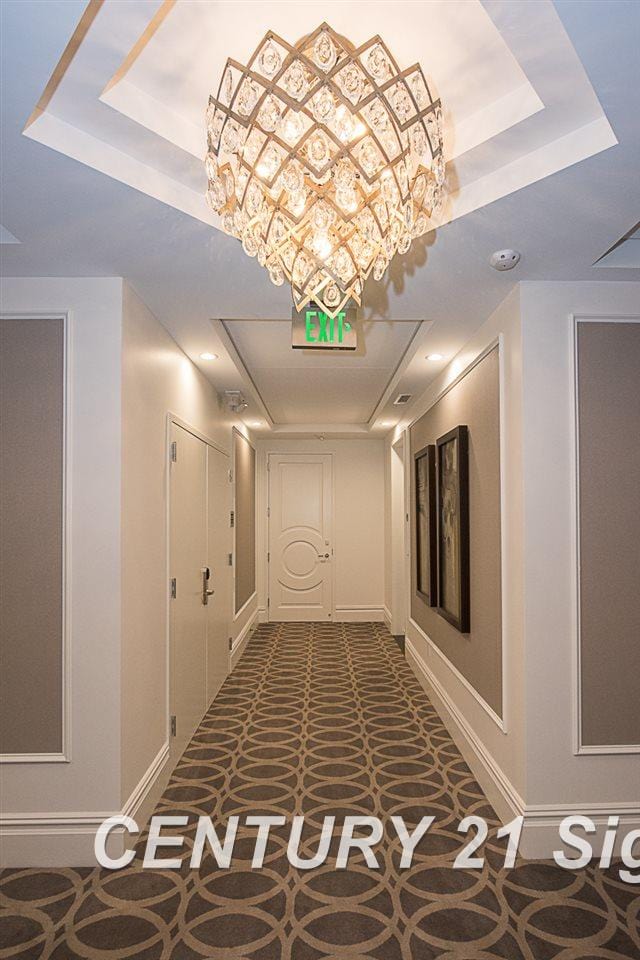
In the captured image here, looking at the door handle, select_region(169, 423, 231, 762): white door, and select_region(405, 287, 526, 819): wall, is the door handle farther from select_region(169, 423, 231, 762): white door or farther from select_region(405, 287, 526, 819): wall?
select_region(405, 287, 526, 819): wall

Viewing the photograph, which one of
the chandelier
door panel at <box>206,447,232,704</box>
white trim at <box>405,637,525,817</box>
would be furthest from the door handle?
the chandelier

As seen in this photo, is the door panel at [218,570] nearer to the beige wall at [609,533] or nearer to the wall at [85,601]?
the wall at [85,601]

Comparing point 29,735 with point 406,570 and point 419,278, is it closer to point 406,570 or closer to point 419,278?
point 419,278

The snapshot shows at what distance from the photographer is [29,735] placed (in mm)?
2742

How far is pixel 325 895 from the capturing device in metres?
2.52

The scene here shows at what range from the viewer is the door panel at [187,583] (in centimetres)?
369

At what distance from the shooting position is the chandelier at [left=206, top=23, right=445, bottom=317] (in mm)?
1418

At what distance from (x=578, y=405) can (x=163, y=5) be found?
7.24 ft

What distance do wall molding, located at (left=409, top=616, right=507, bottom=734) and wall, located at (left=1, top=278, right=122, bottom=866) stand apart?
183 centimetres

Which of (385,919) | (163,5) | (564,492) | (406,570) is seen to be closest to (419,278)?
(564,492)

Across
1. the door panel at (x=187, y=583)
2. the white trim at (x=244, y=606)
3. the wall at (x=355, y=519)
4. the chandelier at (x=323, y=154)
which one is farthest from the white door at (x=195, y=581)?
the wall at (x=355, y=519)

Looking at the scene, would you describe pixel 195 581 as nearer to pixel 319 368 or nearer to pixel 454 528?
pixel 454 528

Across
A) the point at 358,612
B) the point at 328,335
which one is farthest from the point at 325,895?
the point at 358,612

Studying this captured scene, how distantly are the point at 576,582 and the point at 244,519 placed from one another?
471 cm
